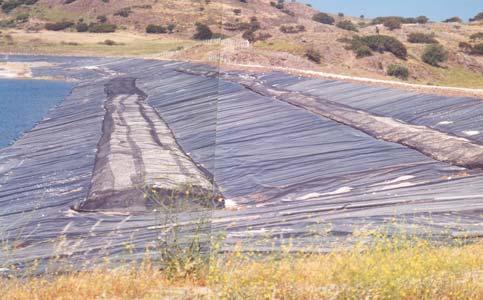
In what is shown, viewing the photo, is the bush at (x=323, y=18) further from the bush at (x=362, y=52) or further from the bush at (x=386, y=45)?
the bush at (x=362, y=52)

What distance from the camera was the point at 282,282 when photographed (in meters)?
5.18

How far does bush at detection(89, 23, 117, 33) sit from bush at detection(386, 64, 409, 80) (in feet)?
101

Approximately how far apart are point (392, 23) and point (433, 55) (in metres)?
17.2

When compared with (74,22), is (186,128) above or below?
below

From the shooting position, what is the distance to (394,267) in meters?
5.13

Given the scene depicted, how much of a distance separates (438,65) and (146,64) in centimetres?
3795

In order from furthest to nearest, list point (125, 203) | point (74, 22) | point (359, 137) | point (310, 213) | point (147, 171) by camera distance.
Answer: point (359, 137), point (74, 22), point (310, 213), point (147, 171), point (125, 203)

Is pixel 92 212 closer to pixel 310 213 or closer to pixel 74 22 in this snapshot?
pixel 310 213

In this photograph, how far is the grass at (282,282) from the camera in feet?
16.1

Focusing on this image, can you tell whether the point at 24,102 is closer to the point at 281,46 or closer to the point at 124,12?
the point at 124,12

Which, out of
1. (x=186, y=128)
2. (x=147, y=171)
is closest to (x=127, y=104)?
(x=186, y=128)

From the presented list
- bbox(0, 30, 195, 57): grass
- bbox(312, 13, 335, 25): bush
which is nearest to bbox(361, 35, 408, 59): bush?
bbox(312, 13, 335, 25): bush

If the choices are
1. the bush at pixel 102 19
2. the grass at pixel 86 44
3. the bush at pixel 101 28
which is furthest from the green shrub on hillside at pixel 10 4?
the bush at pixel 101 28

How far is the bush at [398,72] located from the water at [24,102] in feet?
105
